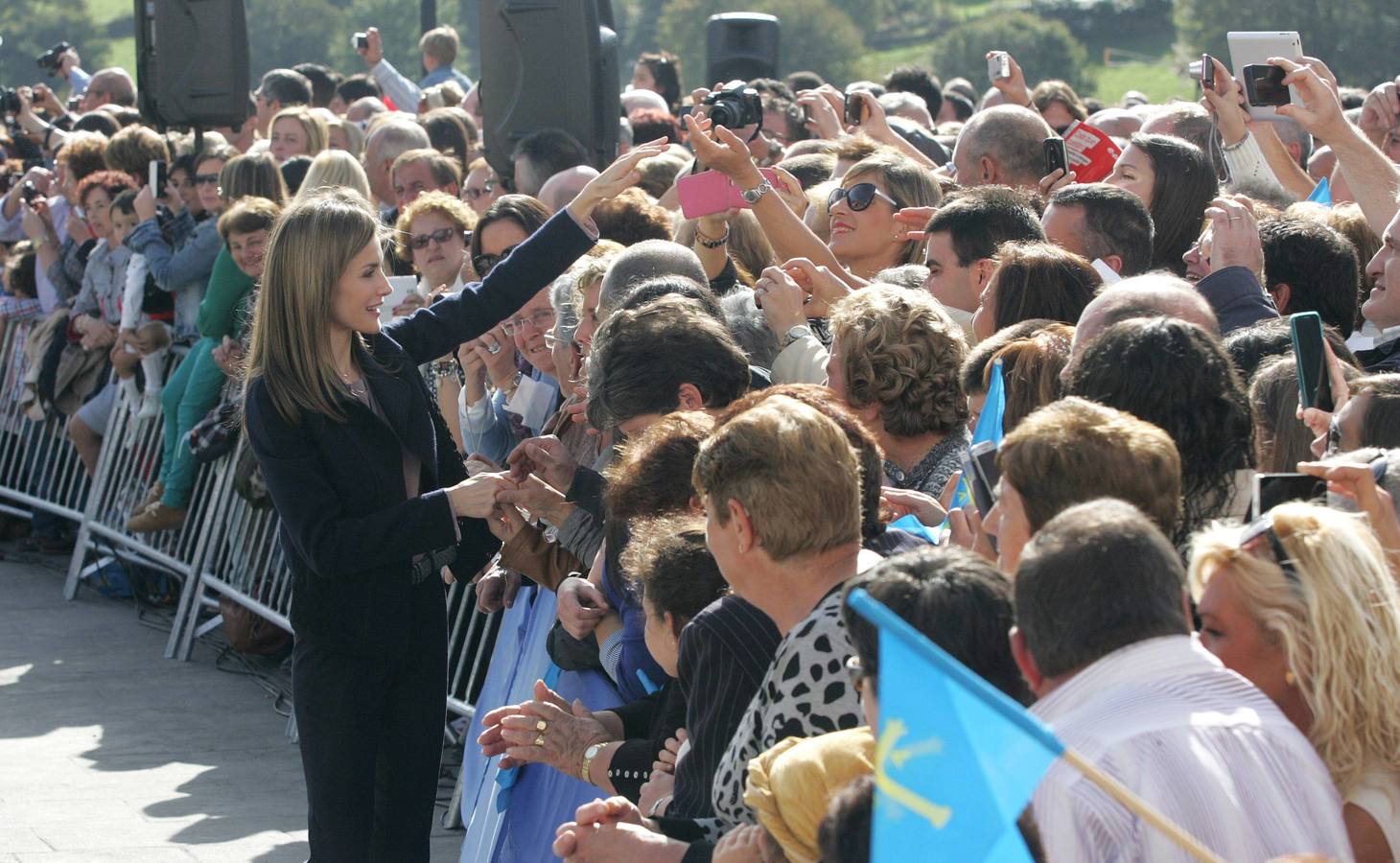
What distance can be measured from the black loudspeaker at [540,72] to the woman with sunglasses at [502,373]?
93.5 inches

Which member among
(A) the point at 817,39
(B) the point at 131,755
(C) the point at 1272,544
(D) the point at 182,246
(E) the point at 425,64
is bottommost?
(B) the point at 131,755

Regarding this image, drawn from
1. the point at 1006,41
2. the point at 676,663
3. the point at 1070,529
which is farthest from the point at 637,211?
the point at 1006,41

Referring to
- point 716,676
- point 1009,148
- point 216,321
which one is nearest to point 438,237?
point 216,321

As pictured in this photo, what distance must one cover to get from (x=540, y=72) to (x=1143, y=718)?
6.74m

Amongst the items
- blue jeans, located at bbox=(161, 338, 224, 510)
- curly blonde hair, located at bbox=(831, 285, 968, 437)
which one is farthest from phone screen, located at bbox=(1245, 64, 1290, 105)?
blue jeans, located at bbox=(161, 338, 224, 510)

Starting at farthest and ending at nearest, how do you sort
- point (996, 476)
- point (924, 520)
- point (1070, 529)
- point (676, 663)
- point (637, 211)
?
point (637, 211), point (924, 520), point (676, 663), point (996, 476), point (1070, 529)

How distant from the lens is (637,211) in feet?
20.4

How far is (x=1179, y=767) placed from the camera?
2084mm

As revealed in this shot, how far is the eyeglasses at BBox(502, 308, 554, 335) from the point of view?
578cm

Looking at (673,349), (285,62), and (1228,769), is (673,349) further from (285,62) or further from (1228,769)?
(285,62)

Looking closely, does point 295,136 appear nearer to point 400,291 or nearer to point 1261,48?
point 400,291

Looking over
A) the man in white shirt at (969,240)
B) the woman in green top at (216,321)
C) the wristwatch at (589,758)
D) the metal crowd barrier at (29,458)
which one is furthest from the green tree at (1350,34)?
the wristwatch at (589,758)

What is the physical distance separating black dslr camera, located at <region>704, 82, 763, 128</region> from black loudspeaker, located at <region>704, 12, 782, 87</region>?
6.90 m

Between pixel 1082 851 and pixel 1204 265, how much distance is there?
315 centimetres
